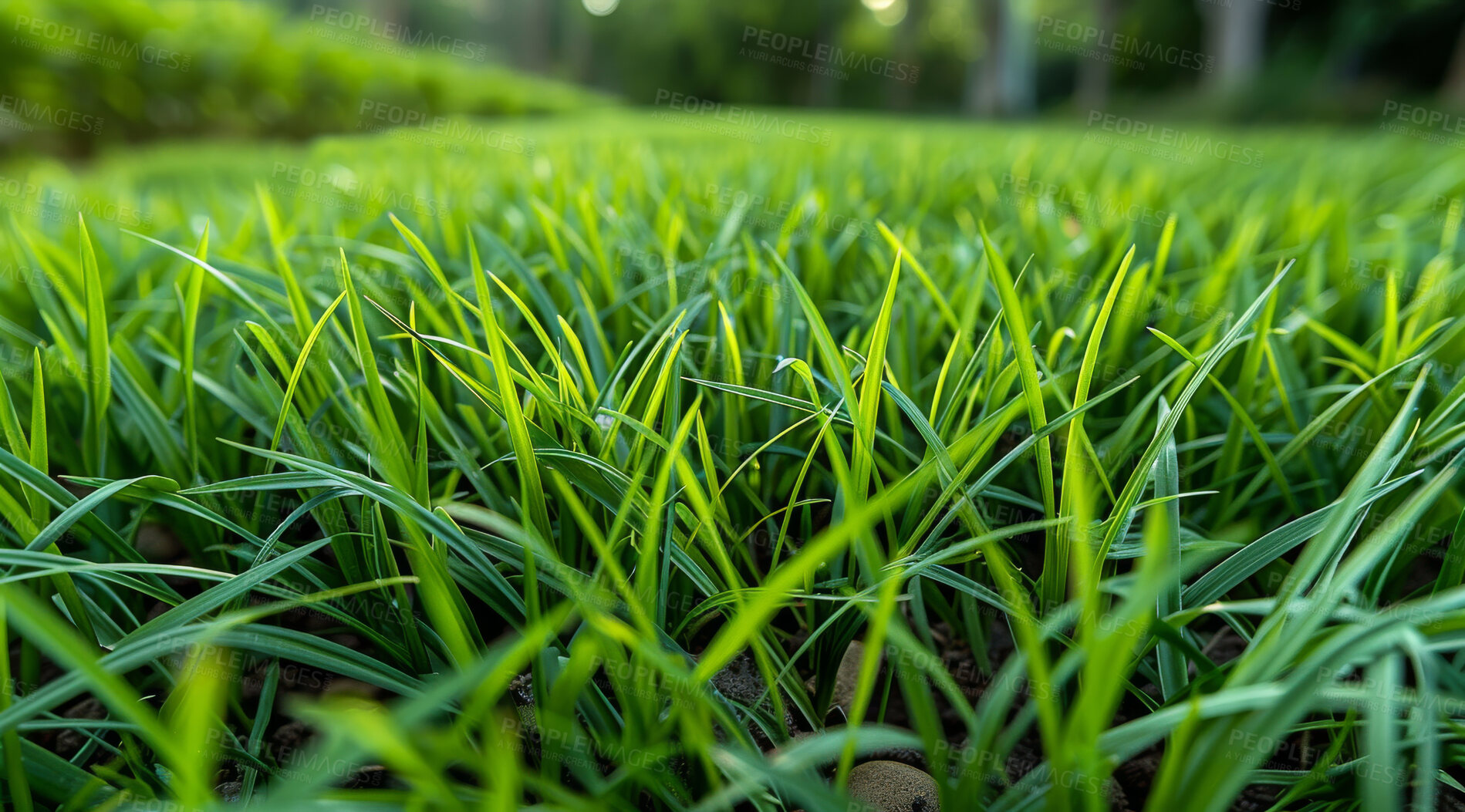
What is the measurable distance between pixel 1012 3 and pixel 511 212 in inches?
681

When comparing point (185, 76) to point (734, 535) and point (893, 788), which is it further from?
point (893, 788)

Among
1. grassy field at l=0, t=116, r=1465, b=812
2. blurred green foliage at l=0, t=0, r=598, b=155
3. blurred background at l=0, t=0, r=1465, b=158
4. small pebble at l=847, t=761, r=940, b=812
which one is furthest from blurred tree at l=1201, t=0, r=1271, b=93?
small pebble at l=847, t=761, r=940, b=812

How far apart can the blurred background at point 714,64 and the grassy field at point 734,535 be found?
415 cm

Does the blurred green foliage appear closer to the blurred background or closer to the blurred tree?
the blurred background

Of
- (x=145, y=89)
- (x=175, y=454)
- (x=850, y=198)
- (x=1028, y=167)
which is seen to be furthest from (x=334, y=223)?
(x=145, y=89)

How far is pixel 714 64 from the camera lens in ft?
91.2

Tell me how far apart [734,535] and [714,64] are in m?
29.8

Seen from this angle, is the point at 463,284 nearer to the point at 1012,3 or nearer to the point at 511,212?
the point at 511,212

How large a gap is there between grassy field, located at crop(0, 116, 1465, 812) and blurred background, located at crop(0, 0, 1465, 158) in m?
4.15

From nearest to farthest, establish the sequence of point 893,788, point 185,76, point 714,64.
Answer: point 893,788, point 185,76, point 714,64

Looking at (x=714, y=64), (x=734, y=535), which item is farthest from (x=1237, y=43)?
(x=714, y=64)

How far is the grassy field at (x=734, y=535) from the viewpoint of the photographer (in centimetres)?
40

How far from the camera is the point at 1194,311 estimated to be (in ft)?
3.28

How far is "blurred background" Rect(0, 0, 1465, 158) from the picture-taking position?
14.1ft
